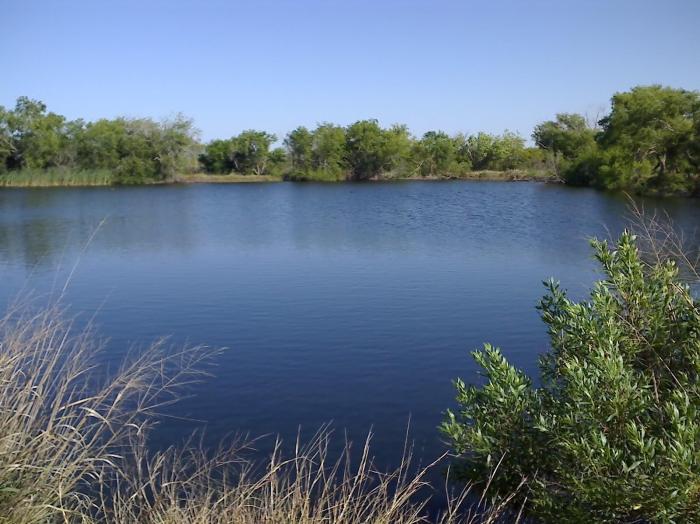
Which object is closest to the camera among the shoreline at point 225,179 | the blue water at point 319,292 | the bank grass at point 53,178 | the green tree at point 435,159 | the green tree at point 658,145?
the blue water at point 319,292

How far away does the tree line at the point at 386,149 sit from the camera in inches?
1727

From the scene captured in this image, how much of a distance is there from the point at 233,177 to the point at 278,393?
62966 mm

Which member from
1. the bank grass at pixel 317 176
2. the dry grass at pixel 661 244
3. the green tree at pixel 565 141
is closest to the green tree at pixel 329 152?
the bank grass at pixel 317 176

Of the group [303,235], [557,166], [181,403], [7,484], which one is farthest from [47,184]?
[7,484]

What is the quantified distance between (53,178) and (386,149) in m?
33.0

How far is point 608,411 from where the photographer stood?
473 centimetres

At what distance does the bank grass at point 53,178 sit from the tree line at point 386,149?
2.02 m

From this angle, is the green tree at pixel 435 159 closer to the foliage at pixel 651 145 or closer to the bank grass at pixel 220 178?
the bank grass at pixel 220 178

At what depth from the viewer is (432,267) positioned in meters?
19.5

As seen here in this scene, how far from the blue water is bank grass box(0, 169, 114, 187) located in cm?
2473

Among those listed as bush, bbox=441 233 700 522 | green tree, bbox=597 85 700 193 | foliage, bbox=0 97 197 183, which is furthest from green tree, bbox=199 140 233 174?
bush, bbox=441 233 700 522

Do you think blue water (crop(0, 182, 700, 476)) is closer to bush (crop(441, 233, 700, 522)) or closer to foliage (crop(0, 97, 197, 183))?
bush (crop(441, 233, 700, 522))

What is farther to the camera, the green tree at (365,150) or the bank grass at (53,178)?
the green tree at (365,150)

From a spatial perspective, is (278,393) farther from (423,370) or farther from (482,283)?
(482,283)
